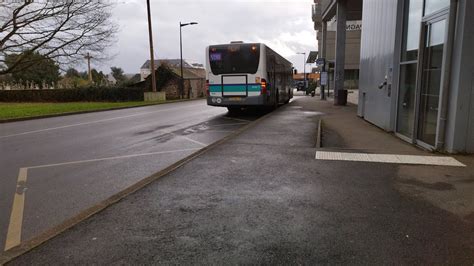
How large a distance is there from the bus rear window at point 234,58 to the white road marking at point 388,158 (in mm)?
9538

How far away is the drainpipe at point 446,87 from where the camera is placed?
281 inches

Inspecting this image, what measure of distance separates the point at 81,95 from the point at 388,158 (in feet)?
122

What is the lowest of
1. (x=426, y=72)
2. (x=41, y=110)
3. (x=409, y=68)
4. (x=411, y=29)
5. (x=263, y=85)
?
(x=41, y=110)

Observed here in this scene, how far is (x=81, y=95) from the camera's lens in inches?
1531

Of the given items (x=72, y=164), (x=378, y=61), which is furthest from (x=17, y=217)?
(x=378, y=61)

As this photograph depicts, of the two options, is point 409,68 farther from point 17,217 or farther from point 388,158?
point 17,217

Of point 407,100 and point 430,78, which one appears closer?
point 430,78

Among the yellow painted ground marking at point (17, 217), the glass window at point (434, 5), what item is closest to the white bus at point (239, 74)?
the glass window at point (434, 5)

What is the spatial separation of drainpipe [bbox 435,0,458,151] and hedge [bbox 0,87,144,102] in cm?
3328

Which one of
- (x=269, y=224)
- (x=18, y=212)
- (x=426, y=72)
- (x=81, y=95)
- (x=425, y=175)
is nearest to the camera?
(x=269, y=224)

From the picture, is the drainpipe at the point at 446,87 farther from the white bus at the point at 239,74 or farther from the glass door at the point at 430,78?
the white bus at the point at 239,74

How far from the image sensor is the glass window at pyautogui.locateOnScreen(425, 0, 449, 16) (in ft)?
25.0

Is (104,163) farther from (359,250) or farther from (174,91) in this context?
(174,91)

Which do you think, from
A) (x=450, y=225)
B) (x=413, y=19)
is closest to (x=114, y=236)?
(x=450, y=225)
